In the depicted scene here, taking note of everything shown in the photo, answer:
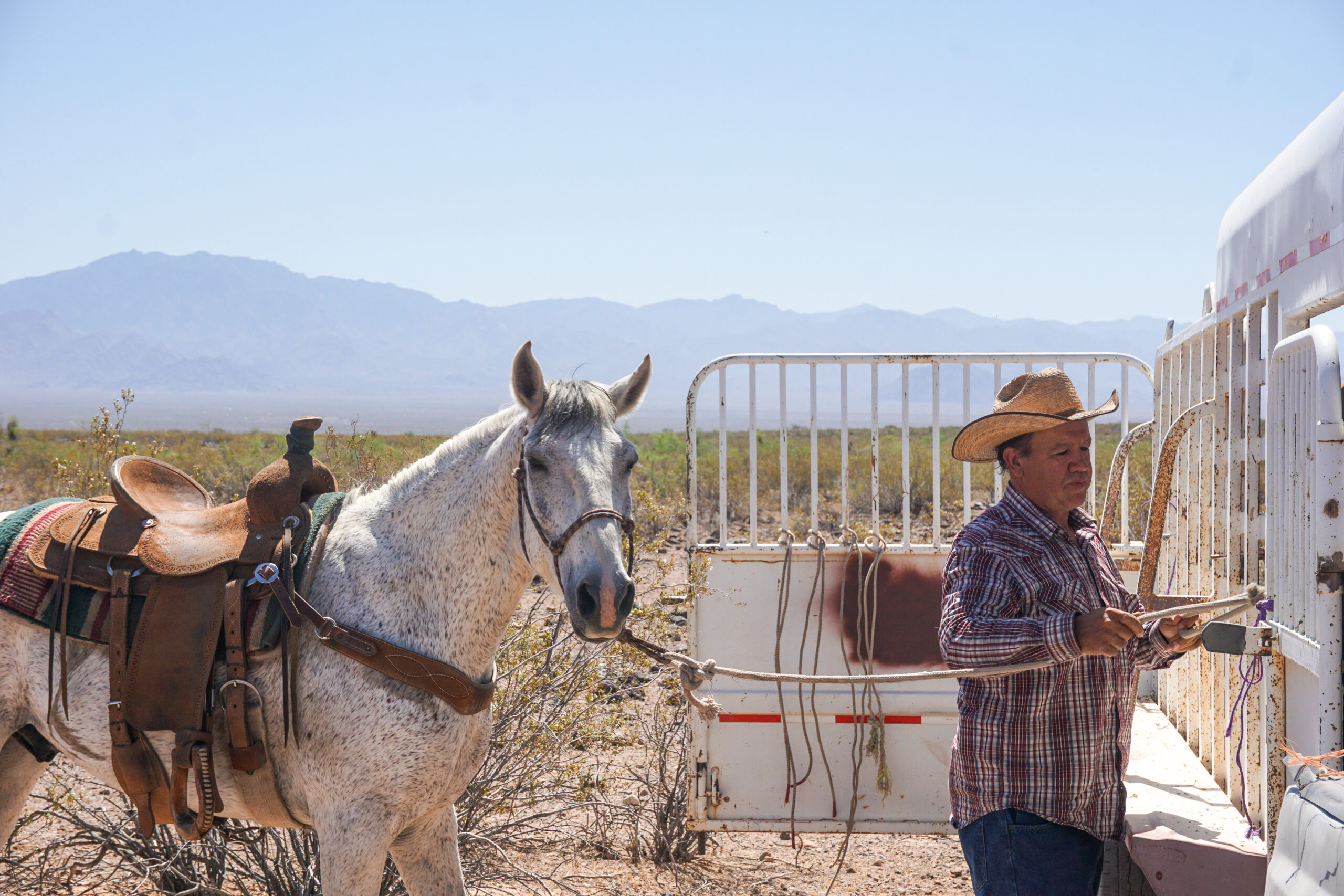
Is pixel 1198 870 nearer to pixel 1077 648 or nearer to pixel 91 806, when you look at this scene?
pixel 1077 648

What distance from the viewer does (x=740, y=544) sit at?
3920mm

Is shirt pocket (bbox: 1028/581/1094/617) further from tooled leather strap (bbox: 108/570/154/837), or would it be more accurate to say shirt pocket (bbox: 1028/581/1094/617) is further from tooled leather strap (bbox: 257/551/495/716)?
tooled leather strap (bbox: 108/570/154/837)

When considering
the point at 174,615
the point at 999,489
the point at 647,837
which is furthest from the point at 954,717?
the point at 174,615

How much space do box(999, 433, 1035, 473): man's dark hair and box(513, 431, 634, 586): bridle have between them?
102 cm

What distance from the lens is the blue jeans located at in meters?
2.18

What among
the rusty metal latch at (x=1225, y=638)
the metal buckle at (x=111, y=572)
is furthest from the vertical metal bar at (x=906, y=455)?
the metal buckle at (x=111, y=572)

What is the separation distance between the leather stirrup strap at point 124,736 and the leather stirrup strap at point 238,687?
26 cm

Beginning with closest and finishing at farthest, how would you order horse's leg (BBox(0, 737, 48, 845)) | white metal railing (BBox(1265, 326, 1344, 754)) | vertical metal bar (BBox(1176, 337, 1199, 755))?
white metal railing (BBox(1265, 326, 1344, 754)), horse's leg (BBox(0, 737, 48, 845)), vertical metal bar (BBox(1176, 337, 1199, 755))

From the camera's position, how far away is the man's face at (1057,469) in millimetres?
2363

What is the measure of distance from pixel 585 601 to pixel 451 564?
52 centimetres

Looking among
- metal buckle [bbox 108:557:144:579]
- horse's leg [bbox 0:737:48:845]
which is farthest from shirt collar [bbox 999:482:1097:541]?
horse's leg [bbox 0:737:48:845]

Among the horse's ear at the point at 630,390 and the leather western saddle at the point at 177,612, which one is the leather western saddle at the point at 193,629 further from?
the horse's ear at the point at 630,390

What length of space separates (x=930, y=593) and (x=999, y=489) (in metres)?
0.66

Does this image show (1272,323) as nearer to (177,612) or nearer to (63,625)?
(177,612)
